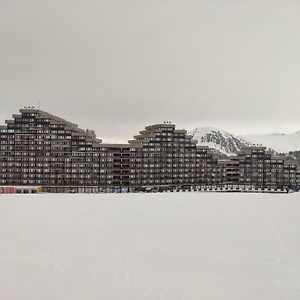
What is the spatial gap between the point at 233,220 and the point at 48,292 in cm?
2462

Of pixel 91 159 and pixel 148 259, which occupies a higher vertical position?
pixel 91 159

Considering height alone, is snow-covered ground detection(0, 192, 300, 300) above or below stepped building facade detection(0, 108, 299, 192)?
below

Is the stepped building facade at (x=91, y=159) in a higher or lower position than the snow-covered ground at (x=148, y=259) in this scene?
higher

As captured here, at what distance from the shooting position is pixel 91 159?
127188 mm

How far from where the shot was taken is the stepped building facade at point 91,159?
123875 millimetres

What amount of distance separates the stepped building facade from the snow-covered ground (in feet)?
291

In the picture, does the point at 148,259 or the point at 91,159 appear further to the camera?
the point at 91,159

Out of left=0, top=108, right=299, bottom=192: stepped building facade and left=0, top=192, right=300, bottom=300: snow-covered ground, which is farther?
left=0, top=108, right=299, bottom=192: stepped building facade

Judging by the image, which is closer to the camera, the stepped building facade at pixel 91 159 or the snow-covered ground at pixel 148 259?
the snow-covered ground at pixel 148 259

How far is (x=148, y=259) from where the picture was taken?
72.9 feet

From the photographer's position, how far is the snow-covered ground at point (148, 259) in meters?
16.8

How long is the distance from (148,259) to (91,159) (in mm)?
106340

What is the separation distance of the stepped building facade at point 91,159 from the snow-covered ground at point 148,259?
88625 mm

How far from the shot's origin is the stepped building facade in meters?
124
